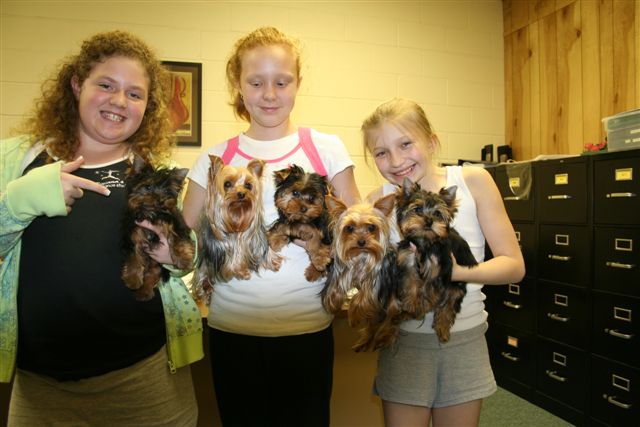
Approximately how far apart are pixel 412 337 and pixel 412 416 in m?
0.39

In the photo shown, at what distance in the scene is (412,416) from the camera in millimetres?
2191

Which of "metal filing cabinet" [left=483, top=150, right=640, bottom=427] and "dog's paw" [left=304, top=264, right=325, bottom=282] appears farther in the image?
"metal filing cabinet" [left=483, top=150, right=640, bottom=427]

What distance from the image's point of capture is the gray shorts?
217 centimetres

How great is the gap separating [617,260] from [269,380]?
3.87 meters

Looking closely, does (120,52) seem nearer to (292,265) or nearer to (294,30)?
(292,265)

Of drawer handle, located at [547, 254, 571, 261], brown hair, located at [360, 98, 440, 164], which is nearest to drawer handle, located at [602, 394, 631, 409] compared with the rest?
drawer handle, located at [547, 254, 571, 261]

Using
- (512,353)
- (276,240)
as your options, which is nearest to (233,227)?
(276,240)

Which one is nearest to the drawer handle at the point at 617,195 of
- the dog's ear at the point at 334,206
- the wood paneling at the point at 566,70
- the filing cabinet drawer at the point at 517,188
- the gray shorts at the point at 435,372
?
the filing cabinet drawer at the point at 517,188

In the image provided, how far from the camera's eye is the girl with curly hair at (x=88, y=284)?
6.26 ft

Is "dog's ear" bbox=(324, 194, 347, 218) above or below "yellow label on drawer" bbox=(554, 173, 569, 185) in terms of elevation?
below

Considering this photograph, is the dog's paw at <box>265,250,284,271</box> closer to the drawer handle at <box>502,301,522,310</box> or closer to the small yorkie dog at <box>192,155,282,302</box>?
the small yorkie dog at <box>192,155,282,302</box>

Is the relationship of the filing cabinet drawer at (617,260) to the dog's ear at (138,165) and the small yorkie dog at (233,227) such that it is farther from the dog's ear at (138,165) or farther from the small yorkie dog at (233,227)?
the dog's ear at (138,165)

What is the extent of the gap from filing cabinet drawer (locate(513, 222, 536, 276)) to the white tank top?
3456mm

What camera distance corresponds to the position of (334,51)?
6340 mm
